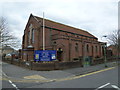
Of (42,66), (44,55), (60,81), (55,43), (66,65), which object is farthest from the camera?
(55,43)

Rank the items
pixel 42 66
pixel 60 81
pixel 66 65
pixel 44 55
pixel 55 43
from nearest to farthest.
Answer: pixel 60 81, pixel 42 66, pixel 66 65, pixel 44 55, pixel 55 43

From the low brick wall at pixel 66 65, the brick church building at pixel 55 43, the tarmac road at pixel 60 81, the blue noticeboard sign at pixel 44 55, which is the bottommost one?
the tarmac road at pixel 60 81

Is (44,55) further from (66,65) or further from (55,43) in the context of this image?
(55,43)

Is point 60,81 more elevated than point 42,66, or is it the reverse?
point 42,66

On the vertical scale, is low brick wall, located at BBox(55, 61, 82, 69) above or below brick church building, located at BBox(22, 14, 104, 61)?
below

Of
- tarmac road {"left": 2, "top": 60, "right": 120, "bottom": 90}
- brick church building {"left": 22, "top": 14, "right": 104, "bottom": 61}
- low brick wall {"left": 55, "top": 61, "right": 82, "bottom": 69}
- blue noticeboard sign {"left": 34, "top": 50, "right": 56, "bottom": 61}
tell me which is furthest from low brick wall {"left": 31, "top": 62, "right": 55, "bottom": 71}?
brick church building {"left": 22, "top": 14, "right": 104, "bottom": 61}

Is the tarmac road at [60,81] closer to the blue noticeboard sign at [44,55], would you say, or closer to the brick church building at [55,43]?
the blue noticeboard sign at [44,55]

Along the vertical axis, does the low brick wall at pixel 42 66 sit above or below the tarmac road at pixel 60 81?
above

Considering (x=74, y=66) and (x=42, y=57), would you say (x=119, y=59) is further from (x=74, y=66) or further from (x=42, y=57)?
(x=42, y=57)

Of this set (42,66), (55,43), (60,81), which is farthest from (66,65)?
(55,43)

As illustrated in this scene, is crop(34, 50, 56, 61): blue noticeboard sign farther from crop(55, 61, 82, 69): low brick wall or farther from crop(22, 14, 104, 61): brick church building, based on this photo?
crop(22, 14, 104, 61): brick church building

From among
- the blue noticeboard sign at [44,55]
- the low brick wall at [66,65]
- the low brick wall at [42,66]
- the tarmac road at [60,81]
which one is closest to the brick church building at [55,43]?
the low brick wall at [66,65]

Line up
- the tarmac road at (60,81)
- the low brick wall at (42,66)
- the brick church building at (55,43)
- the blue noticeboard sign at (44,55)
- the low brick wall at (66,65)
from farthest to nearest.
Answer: the brick church building at (55,43) → the blue noticeboard sign at (44,55) → the low brick wall at (66,65) → the low brick wall at (42,66) → the tarmac road at (60,81)

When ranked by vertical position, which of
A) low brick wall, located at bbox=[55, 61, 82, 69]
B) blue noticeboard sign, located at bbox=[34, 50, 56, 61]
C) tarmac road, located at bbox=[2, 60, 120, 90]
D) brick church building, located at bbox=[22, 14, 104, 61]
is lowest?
tarmac road, located at bbox=[2, 60, 120, 90]
